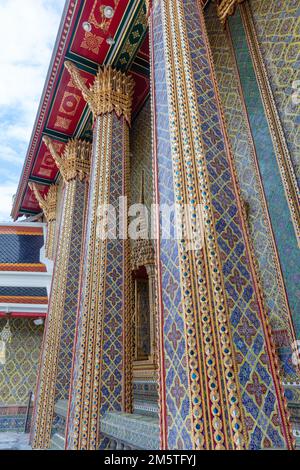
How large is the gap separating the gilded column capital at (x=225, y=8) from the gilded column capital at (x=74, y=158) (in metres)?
3.55

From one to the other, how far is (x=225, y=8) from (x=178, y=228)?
387 centimetres

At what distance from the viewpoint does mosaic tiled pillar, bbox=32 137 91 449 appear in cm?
507

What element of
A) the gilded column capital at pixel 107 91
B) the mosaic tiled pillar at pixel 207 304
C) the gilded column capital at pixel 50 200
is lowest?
the mosaic tiled pillar at pixel 207 304

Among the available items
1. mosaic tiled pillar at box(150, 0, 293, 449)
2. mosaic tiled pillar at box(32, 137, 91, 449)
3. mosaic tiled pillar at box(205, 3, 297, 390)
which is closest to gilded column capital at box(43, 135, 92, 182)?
mosaic tiled pillar at box(32, 137, 91, 449)

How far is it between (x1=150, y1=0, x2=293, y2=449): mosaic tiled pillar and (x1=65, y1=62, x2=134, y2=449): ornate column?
181 centimetres

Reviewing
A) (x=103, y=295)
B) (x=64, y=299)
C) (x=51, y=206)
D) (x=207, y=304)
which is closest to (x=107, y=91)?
(x=103, y=295)

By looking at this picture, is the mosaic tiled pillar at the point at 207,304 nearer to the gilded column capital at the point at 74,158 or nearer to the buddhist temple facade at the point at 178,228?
the buddhist temple facade at the point at 178,228

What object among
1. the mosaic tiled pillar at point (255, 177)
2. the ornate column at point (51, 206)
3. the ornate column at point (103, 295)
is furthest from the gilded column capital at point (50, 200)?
the mosaic tiled pillar at point (255, 177)

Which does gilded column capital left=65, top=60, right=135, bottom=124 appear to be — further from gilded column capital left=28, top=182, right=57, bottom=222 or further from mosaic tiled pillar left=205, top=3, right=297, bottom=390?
gilded column capital left=28, top=182, right=57, bottom=222

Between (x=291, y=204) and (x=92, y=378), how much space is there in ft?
8.28

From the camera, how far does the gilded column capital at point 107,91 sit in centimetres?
513

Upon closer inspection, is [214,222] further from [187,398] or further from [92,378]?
[92,378]

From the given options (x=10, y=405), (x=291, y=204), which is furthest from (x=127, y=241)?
(x=10, y=405)

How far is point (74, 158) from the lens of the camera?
6.79m
